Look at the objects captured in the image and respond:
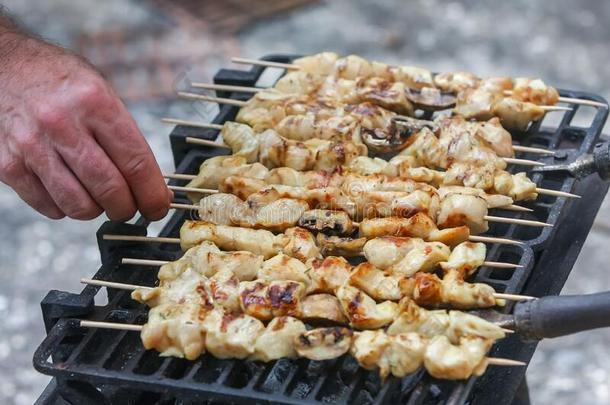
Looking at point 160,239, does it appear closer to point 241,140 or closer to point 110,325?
point 110,325

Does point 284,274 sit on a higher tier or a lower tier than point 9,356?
higher

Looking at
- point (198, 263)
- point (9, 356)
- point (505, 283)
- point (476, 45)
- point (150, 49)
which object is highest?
point (505, 283)

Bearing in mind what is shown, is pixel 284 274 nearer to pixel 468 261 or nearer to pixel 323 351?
pixel 323 351

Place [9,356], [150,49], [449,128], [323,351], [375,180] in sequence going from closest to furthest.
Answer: [323,351] → [375,180] → [449,128] → [9,356] → [150,49]

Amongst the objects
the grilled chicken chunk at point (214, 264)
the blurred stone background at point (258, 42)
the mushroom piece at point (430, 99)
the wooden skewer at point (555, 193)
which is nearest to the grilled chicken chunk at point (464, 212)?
the wooden skewer at point (555, 193)

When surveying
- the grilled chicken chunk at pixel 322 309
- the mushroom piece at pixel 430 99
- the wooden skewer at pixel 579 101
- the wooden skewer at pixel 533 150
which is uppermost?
the wooden skewer at pixel 579 101

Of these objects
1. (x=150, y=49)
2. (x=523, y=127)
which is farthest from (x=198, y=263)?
(x=150, y=49)

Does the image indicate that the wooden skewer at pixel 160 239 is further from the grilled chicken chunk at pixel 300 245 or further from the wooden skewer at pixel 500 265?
the grilled chicken chunk at pixel 300 245
